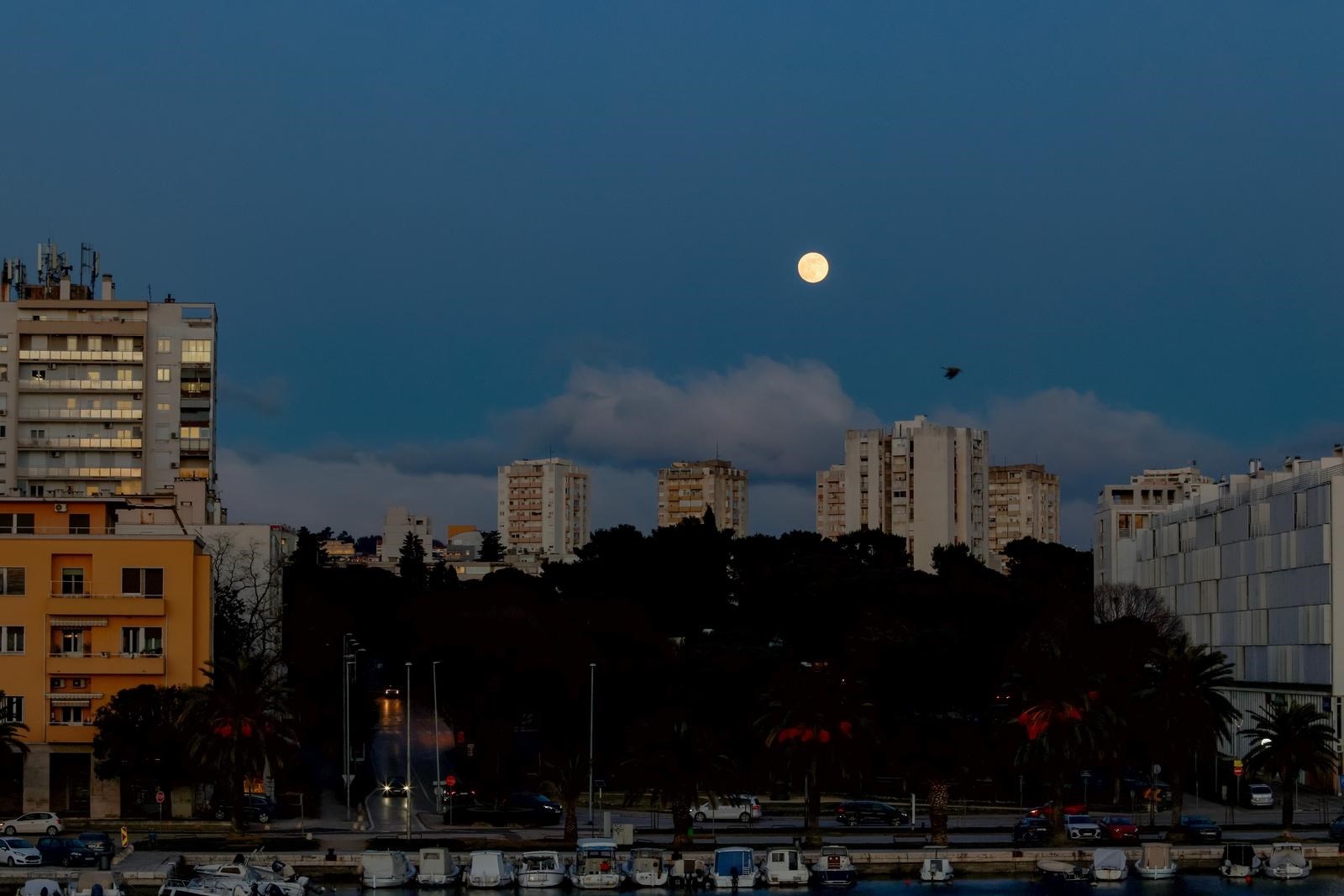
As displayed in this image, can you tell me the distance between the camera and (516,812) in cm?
8794

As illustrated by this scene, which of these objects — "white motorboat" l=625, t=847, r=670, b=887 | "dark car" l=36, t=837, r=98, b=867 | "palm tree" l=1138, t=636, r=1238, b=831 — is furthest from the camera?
"palm tree" l=1138, t=636, r=1238, b=831

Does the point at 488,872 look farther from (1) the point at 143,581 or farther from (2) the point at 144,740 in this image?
(1) the point at 143,581

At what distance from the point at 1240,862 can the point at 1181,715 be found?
861 cm

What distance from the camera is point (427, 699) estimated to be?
128 m

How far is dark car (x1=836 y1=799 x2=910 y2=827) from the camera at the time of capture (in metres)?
86.8

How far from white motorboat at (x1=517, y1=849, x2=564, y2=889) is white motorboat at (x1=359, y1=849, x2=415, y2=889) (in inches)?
168

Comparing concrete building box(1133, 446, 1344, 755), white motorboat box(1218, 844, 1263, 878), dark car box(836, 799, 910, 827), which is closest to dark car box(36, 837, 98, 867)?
dark car box(836, 799, 910, 827)

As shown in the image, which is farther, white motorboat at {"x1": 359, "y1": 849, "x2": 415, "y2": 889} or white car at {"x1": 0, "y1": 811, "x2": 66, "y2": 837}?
white car at {"x1": 0, "y1": 811, "x2": 66, "y2": 837}

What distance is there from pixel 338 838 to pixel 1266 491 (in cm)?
6776

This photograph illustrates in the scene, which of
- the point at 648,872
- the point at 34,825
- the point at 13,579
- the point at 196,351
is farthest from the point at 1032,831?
the point at 196,351

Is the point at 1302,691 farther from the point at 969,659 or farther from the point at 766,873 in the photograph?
the point at 766,873

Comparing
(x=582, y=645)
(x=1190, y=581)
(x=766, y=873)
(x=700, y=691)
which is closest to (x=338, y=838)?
(x=766, y=873)

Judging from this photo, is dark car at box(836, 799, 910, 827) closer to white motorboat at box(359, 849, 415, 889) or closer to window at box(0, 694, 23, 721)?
white motorboat at box(359, 849, 415, 889)

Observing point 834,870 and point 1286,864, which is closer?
point 834,870
